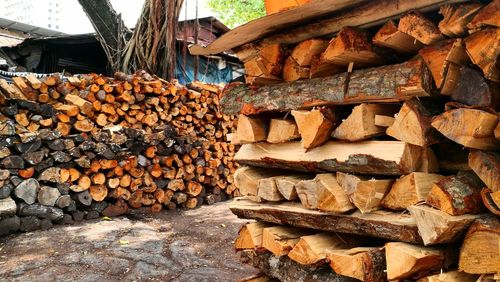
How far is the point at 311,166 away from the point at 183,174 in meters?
4.56

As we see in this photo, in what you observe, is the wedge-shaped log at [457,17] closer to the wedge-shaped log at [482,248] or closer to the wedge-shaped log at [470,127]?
the wedge-shaped log at [470,127]

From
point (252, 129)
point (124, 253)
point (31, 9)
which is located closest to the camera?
point (252, 129)

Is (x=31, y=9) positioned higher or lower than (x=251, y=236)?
higher

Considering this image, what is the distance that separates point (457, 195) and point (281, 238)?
110 cm

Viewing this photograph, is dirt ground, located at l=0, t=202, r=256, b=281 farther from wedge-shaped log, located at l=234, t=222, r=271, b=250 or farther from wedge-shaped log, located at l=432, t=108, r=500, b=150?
wedge-shaped log, located at l=432, t=108, r=500, b=150

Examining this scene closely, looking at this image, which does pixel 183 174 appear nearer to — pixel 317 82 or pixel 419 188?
pixel 317 82

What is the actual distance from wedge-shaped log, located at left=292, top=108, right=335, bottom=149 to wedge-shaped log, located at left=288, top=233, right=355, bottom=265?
0.54 m

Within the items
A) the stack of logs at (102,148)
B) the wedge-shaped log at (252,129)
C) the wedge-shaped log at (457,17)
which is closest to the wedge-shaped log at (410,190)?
the wedge-shaped log at (457,17)

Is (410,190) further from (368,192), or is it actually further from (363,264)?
(363,264)

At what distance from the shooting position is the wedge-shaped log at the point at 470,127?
1.67 m

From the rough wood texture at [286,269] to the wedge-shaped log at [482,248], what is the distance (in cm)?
66

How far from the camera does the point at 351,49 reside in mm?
2104

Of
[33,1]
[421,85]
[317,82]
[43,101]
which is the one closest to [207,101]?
[43,101]

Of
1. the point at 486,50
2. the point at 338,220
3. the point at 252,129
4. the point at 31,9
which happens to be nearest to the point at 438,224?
the point at 338,220
